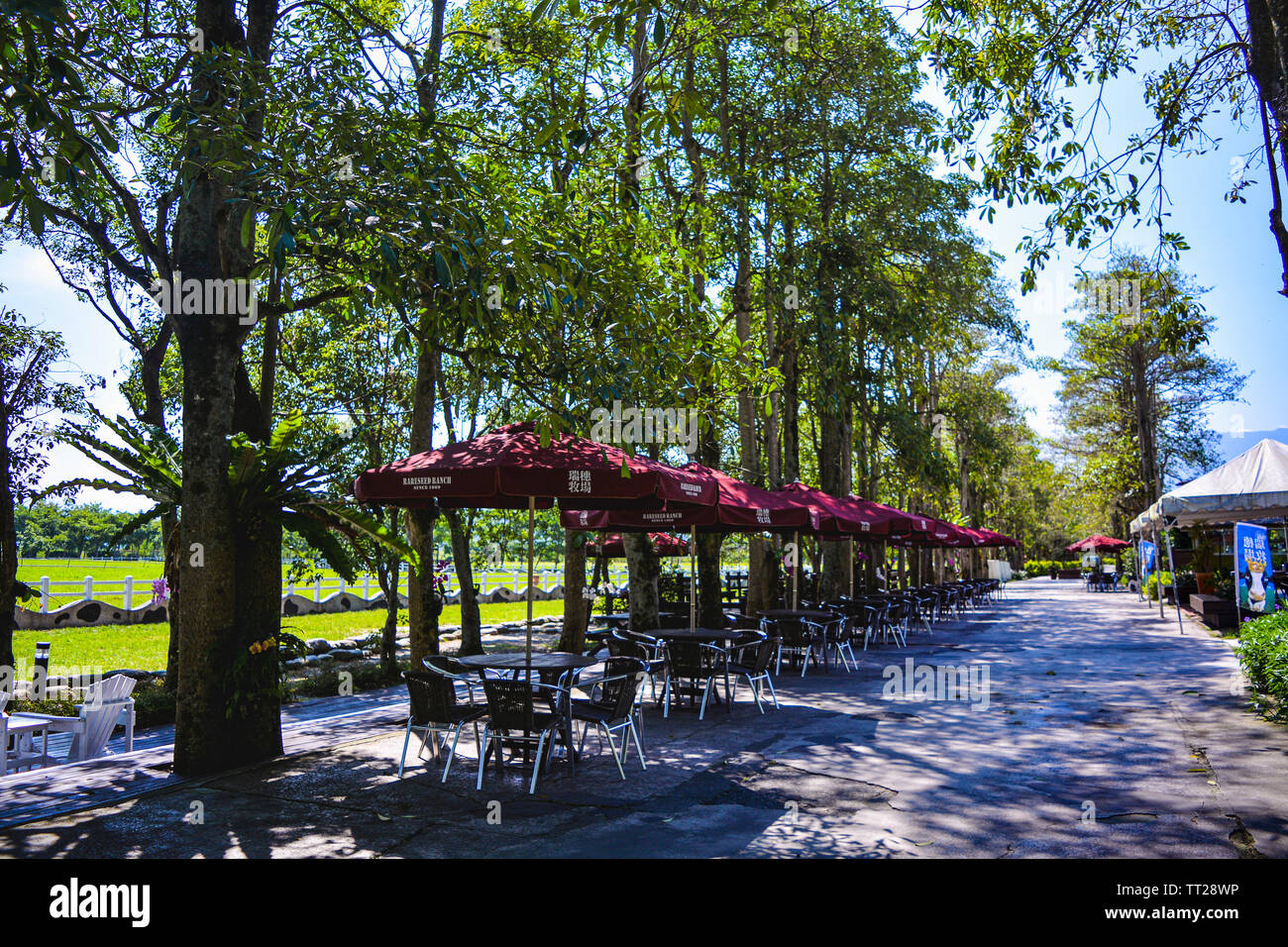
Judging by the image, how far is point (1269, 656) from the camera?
9.05m

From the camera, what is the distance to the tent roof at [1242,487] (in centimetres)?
1334

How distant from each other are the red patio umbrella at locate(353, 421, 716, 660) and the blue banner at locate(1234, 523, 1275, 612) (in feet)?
40.5

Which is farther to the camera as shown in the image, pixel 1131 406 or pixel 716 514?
pixel 1131 406

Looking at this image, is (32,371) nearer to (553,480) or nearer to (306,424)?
(306,424)

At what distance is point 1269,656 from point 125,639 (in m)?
22.9

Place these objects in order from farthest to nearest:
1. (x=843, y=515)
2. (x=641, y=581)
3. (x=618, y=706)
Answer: (x=641, y=581) < (x=843, y=515) < (x=618, y=706)

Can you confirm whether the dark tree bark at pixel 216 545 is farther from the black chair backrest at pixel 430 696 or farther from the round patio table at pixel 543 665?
the round patio table at pixel 543 665

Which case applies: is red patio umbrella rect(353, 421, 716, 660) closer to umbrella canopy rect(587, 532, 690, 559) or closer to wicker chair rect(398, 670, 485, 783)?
wicker chair rect(398, 670, 485, 783)

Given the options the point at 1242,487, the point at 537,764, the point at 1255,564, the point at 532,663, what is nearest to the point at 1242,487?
the point at 1242,487

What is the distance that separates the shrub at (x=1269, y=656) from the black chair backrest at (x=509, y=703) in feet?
23.5

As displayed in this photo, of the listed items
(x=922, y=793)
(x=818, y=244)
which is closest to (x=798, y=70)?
(x=818, y=244)

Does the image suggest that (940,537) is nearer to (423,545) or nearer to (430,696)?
(423,545)

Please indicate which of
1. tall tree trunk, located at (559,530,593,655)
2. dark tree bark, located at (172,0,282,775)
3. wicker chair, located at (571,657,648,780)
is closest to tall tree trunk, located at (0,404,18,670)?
dark tree bark, located at (172,0,282,775)

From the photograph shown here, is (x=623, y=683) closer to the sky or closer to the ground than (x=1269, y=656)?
closer to the sky
